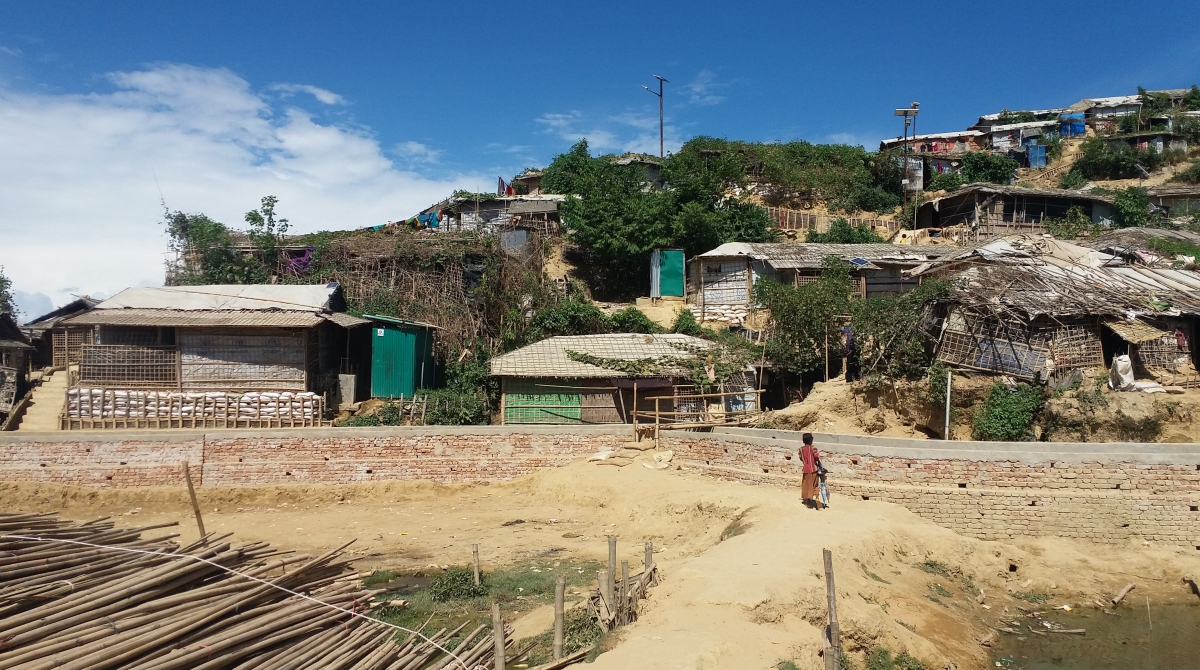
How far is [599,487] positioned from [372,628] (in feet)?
25.0

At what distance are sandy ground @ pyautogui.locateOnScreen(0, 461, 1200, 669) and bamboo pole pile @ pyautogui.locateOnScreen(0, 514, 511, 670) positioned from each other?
97.0 inches

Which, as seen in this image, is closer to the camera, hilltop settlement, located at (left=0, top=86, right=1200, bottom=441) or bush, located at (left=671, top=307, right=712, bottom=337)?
hilltop settlement, located at (left=0, top=86, right=1200, bottom=441)

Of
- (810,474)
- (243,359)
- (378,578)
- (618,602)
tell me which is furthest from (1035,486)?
(243,359)

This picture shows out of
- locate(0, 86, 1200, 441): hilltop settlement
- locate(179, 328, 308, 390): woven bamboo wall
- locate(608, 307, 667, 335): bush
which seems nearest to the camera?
locate(0, 86, 1200, 441): hilltop settlement

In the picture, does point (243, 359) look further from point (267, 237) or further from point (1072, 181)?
point (1072, 181)

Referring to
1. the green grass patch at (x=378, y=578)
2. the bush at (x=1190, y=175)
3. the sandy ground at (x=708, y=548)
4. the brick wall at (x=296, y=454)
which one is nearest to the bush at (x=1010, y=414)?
the sandy ground at (x=708, y=548)

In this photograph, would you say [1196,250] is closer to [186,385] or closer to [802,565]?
[802,565]

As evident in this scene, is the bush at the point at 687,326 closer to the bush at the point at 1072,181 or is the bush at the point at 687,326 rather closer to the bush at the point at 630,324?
the bush at the point at 630,324

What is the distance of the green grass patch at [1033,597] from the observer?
10.8 meters

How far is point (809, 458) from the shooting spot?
1185 centimetres

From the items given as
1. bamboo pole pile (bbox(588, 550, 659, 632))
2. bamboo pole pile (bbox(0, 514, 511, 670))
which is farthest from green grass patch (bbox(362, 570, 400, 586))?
bamboo pole pile (bbox(588, 550, 659, 632))

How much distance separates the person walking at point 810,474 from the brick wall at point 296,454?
16.0 ft

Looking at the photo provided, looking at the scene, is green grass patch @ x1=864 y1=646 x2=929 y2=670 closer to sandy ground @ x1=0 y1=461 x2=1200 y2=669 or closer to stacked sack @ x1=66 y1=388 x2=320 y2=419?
sandy ground @ x1=0 y1=461 x2=1200 y2=669

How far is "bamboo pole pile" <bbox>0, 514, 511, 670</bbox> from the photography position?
560cm
